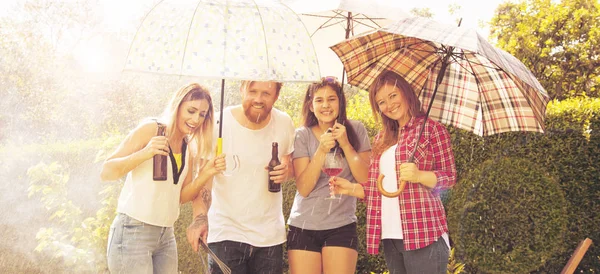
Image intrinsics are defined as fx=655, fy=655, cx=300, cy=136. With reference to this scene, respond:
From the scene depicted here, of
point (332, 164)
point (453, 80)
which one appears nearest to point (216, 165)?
point (332, 164)

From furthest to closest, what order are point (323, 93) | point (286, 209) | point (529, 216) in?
point (286, 209)
point (529, 216)
point (323, 93)

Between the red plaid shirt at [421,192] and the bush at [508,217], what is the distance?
7.14 feet

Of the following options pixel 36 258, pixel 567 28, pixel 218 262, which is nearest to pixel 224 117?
pixel 218 262

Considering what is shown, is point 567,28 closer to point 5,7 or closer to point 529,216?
point 529,216

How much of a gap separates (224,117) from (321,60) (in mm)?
1352

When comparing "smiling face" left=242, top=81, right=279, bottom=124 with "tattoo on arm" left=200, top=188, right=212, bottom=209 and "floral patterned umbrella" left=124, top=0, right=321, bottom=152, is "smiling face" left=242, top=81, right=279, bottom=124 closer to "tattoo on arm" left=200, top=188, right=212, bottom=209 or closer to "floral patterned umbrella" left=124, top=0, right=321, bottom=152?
"floral patterned umbrella" left=124, top=0, right=321, bottom=152

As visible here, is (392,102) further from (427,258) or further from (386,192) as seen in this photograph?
(427,258)

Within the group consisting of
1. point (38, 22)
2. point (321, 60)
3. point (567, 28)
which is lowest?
point (321, 60)

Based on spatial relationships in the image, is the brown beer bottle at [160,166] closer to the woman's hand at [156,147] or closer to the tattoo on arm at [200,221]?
the woman's hand at [156,147]

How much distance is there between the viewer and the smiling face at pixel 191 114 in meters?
3.75

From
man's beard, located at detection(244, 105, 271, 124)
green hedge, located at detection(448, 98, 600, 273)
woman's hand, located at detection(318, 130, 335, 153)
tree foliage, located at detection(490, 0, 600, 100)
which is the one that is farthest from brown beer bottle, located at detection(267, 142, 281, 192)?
tree foliage, located at detection(490, 0, 600, 100)

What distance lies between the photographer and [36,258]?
34.9 feet

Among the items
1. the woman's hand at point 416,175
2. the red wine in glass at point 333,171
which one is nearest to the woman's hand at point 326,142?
the red wine in glass at point 333,171

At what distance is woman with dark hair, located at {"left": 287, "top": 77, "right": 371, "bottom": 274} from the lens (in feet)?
13.0
